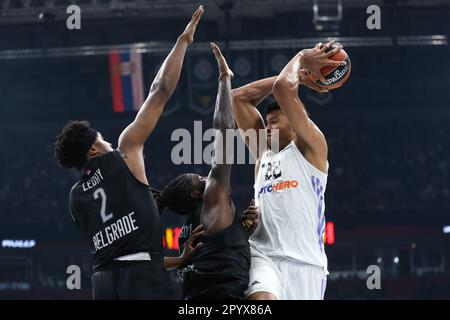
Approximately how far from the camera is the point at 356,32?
62.1ft

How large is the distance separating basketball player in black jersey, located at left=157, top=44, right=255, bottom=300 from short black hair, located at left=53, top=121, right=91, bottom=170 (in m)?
0.77

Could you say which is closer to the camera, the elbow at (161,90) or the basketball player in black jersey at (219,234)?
the basketball player in black jersey at (219,234)

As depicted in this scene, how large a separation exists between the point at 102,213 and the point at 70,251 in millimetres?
15717

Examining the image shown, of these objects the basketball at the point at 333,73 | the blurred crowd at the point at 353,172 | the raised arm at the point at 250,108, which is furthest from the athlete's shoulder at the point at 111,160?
the blurred crowd at the point at 353,172

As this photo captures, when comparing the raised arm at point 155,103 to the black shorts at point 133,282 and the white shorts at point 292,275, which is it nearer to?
the black shorts at point 133,282

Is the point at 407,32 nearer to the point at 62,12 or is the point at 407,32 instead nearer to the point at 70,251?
the point at 62,12

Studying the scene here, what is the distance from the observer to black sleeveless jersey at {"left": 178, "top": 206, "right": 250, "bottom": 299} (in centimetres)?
492

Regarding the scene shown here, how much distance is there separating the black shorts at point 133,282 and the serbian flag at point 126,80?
45.9ft

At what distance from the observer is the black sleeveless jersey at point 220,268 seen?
4.92 m

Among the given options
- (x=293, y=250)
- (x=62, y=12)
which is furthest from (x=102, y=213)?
(x=62, y=12)

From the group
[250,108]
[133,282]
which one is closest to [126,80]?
[250,108]

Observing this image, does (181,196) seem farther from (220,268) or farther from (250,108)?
(250,108)

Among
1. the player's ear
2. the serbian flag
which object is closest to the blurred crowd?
the serbian flag

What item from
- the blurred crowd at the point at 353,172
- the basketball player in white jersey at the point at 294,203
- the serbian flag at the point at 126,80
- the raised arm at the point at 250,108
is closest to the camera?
the basketball player in white jersey at the point at 294,203
